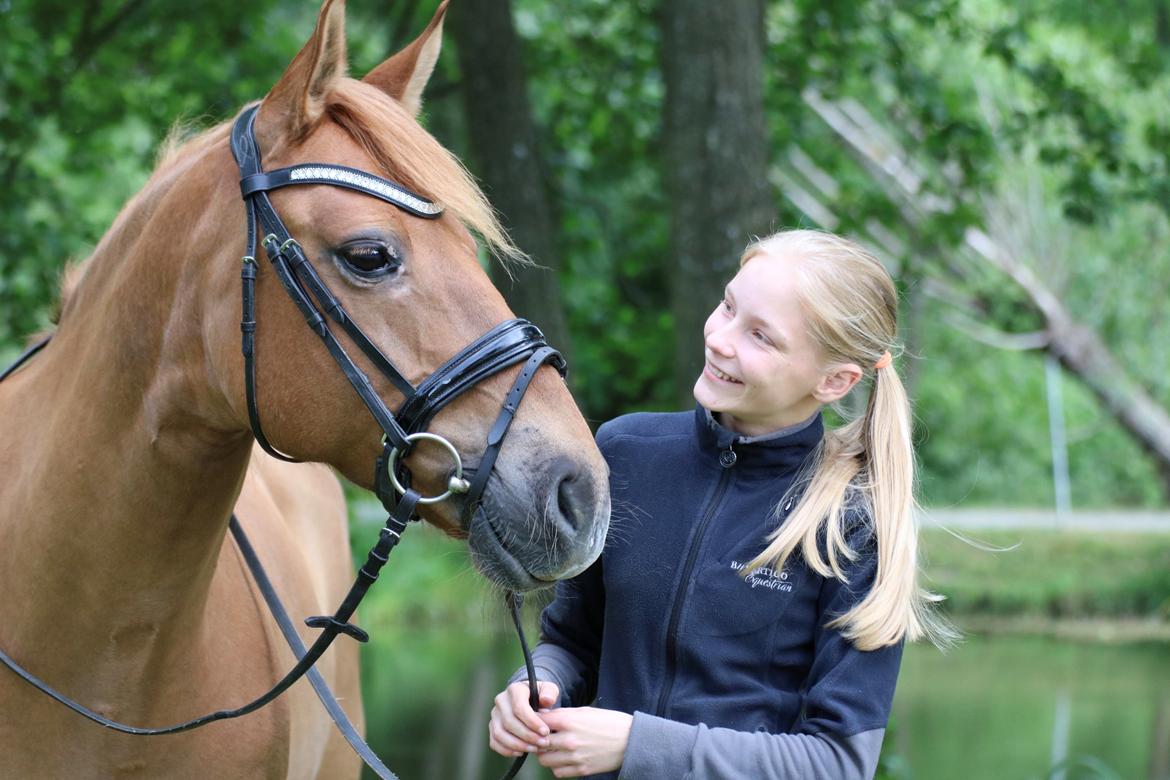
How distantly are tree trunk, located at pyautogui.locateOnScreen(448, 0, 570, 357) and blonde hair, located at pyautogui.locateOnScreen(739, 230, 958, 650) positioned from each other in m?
3.28

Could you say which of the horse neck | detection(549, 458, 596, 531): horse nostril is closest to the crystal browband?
the horse neck

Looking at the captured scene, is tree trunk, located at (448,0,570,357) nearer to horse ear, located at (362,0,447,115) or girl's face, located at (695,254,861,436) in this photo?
horse ear, located at (362,0,447,115)

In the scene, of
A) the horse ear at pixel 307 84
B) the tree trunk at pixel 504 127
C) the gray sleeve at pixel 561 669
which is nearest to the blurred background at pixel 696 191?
the tree trunk at pixel 504 127

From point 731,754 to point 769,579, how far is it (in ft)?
1.02

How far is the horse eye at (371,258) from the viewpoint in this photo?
212cm

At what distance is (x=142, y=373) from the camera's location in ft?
7.69

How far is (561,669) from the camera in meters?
2.32

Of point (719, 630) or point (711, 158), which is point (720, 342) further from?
point (711, 158)

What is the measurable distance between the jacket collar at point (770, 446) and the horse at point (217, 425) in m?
0.31

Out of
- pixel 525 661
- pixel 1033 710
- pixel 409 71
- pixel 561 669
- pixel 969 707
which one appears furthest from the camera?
pixel 969 707

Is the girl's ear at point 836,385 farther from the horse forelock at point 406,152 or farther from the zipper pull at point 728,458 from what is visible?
the horse forelock at point 406,152

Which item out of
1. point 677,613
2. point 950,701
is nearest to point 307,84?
point 677,613

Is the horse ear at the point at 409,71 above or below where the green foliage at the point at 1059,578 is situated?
above

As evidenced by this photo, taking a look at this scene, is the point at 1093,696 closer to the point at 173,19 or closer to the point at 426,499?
the point at 173,19
